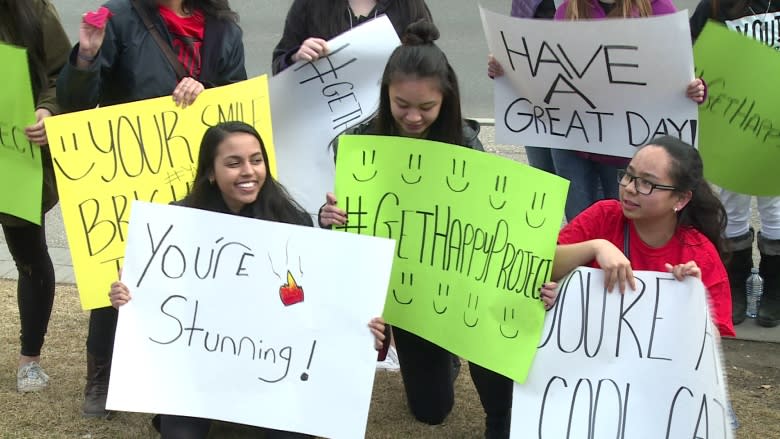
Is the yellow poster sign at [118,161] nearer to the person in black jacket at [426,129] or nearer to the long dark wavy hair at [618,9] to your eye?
the person in black jacket at [426,129]

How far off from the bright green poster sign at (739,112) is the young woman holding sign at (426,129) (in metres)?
0.92

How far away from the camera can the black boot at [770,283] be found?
3857mm

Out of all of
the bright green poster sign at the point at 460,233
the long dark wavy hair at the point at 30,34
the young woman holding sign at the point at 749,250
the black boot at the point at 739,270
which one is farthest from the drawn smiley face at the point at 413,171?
the black boot at the point at 739,270

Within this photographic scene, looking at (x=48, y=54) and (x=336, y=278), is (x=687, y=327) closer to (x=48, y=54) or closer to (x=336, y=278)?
(x=336, y=278)

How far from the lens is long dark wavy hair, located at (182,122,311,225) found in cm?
278

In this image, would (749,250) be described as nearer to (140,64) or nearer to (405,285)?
(405,285)

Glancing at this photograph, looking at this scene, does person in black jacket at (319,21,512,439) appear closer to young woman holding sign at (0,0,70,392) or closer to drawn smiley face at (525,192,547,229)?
drawn smiley face at (525,192,547,229)

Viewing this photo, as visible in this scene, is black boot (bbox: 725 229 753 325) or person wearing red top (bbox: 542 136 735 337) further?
black boot (bbox: 725 229 753 325)

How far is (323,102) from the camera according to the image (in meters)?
3.40

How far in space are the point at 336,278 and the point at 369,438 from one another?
837mm

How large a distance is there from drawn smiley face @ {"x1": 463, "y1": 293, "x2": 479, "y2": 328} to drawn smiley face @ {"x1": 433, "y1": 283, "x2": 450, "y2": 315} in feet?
0.23

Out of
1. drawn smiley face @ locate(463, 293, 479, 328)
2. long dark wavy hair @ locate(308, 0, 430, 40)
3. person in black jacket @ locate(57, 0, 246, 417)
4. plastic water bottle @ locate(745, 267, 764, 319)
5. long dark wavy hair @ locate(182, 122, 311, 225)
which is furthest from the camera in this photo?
plastic water bottle @ locate(745, 267, 764, 319)

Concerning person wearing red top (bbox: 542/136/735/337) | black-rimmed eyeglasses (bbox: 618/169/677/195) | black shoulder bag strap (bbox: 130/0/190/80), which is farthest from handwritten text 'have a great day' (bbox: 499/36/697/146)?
black shoulder bag strap (bbox: 130/0/190/80)

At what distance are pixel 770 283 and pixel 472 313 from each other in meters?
1.82
